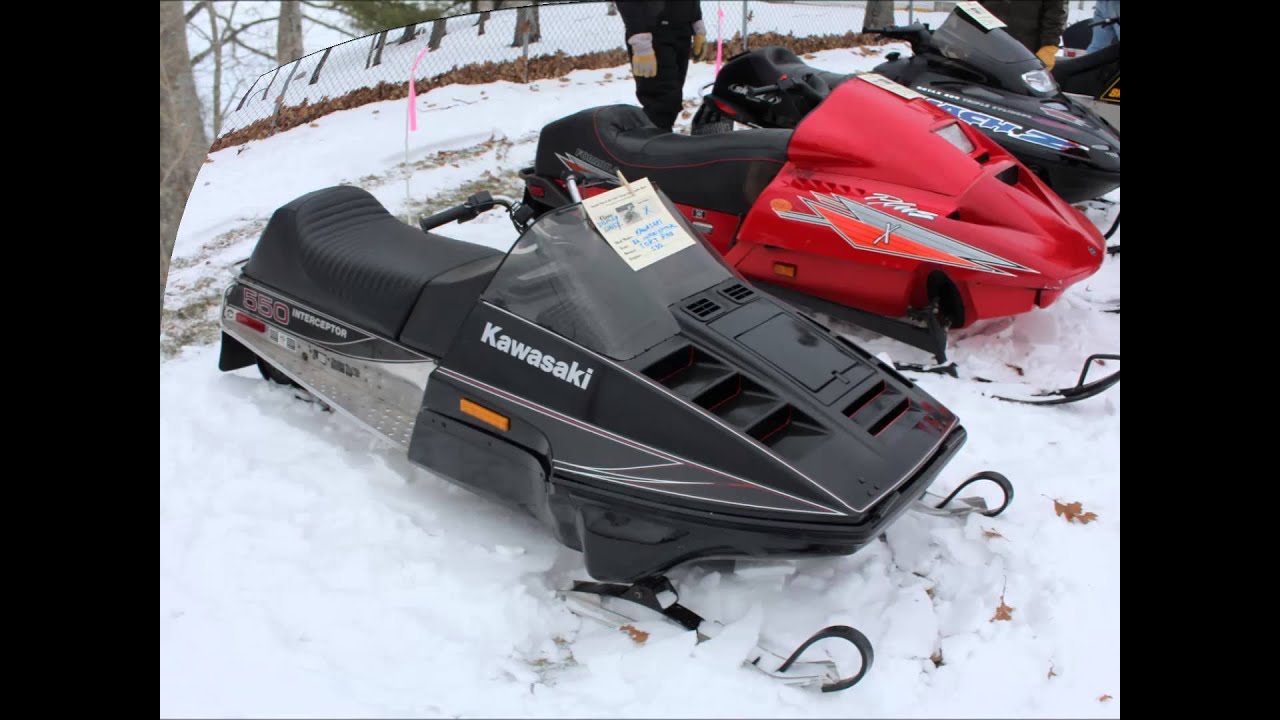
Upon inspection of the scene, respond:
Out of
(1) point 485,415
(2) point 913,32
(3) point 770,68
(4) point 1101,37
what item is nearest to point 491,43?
(3) point 770,68

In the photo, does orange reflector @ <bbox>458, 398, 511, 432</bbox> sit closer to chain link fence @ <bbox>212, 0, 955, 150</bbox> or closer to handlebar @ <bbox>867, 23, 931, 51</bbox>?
chain link fence @ <bbox>212, 0, 955, 150</bbox>

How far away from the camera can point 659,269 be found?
2707 millimetres

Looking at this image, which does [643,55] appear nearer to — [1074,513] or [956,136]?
[956,136]

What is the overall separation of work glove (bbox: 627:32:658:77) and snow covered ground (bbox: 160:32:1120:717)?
2.15m

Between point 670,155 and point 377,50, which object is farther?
point 670,155

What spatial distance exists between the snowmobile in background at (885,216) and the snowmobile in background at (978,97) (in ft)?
0.73

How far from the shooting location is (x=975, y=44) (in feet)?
16.5

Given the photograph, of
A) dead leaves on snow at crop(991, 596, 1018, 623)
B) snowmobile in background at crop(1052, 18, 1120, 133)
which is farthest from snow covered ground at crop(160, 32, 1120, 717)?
snowmobile in background at crop(1052, 18, 1120, 133)

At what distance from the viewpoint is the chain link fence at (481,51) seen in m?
2.63

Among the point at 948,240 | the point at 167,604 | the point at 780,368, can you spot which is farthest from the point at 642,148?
the point at 167,604

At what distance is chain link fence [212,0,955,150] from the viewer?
2.63 metres

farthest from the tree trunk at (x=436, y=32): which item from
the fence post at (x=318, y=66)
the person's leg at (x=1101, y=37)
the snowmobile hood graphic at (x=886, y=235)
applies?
the person's leg at (x=1101, y=37)

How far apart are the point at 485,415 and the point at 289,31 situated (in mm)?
6381

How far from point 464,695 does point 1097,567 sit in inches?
70.8
